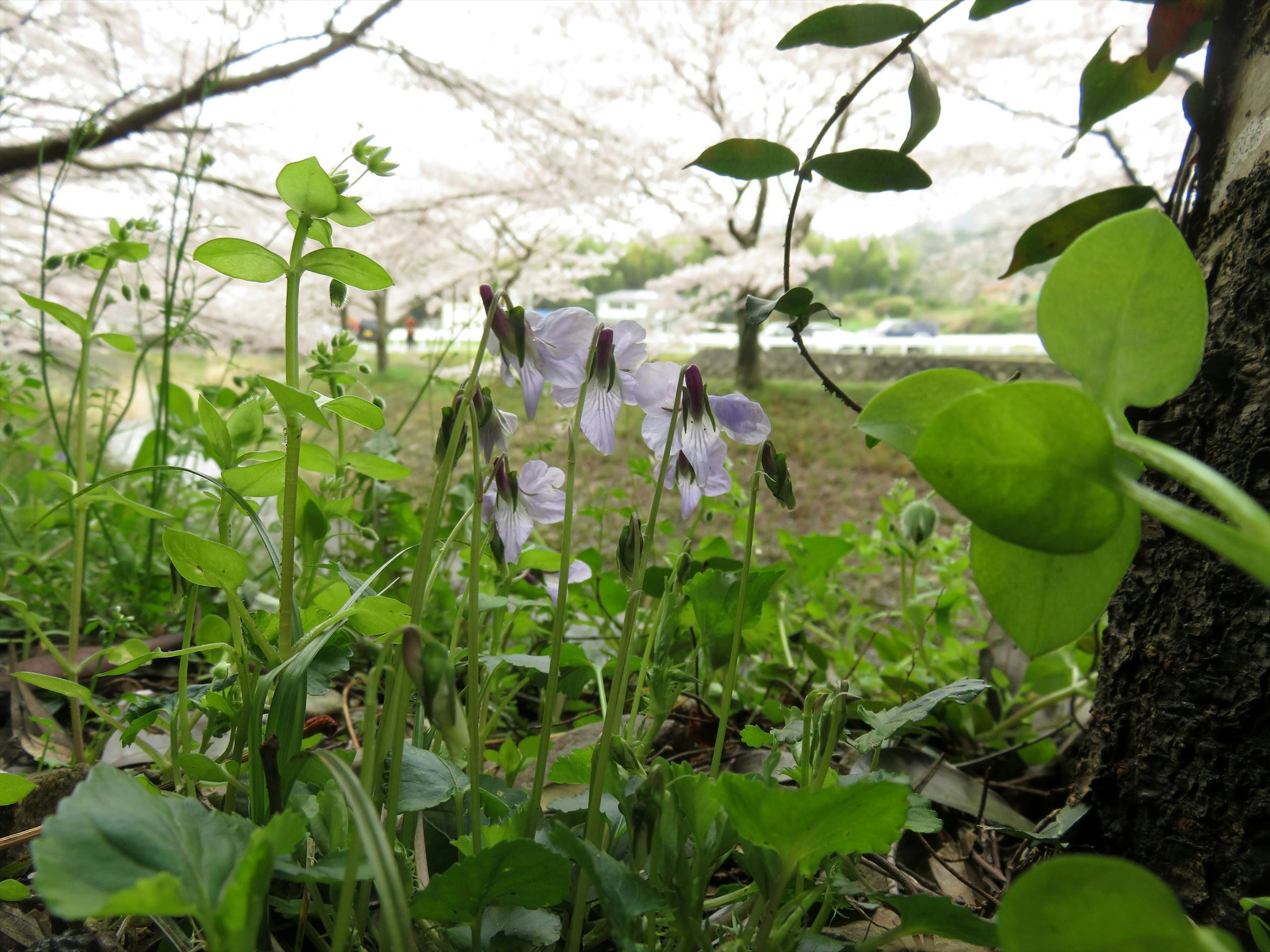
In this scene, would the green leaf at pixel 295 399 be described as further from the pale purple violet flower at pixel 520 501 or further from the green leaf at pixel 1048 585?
the green leaf at pixel 1048 585

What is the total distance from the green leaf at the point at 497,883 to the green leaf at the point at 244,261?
0.26 metres

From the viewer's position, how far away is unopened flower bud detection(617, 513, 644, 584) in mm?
378

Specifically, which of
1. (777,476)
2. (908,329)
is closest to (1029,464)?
(777,476)

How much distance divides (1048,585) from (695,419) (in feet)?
0.63

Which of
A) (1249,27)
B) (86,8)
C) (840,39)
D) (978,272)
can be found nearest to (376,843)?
(840,39)

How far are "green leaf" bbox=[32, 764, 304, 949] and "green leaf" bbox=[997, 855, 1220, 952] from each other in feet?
0.66

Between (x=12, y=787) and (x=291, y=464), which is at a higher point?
(x=291, y=464)

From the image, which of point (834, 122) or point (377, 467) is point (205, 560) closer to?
point (377, 467)

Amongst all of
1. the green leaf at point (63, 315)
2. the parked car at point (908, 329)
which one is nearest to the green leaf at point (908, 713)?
the green leaf at point (63, 315)

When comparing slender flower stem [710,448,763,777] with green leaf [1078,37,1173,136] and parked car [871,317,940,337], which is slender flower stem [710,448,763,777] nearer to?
green leaf [1078,37,1173,136]

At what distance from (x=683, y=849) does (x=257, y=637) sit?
205mm

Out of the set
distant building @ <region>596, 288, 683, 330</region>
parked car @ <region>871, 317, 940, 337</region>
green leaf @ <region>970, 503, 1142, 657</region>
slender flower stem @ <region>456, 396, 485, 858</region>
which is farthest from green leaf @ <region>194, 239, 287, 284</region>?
parked car @ <region>871, 317, 940, 337</region>

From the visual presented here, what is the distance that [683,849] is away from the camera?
0.30 m

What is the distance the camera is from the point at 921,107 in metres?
0.45
